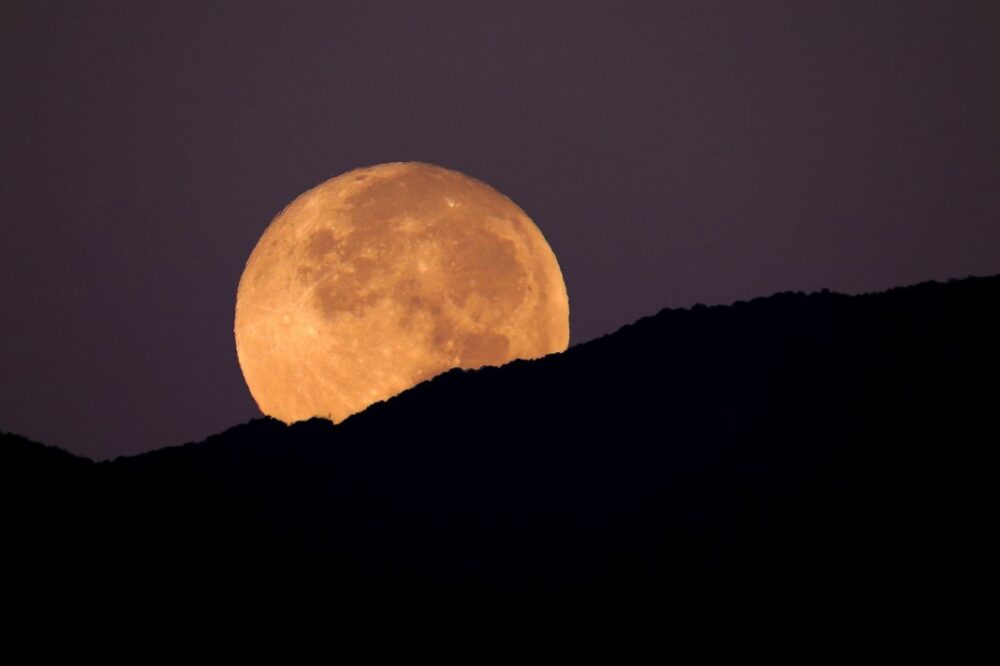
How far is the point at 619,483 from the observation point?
57.4ft

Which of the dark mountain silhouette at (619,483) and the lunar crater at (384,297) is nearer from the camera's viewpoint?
the dark mountain silhouette at (619,483)

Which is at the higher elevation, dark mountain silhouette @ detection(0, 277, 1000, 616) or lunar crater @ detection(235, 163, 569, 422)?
lunar crater @ detection(235, 163, 569, 422)

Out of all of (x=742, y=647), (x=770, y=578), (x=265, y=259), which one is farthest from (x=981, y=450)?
(x=265, y=259)

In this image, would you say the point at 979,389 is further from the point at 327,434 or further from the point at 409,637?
the point at 327,434

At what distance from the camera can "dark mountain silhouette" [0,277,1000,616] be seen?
45.7 ft

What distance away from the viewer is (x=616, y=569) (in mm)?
15383

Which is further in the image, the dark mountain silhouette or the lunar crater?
the lunar crater

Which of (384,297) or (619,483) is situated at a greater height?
(384,297)

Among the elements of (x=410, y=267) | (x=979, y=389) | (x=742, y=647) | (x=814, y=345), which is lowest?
(x=742, y=647)

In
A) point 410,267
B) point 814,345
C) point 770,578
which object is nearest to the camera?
point 770,578

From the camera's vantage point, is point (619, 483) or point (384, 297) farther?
point (384, 297)

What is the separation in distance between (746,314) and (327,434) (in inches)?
345

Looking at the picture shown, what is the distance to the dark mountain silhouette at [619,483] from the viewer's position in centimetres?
1393

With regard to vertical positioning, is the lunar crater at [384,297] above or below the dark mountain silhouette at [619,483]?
above
